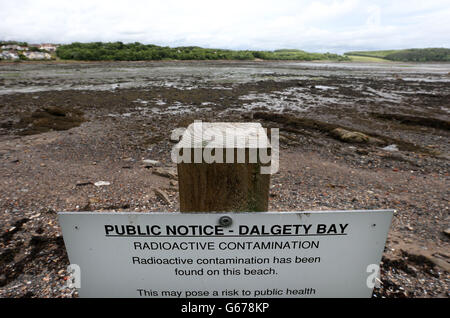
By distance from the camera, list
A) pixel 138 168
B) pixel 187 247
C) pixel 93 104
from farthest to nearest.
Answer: pixel 93 104 → pixel 138 168 → pixel 187 247

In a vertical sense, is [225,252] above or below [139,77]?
below

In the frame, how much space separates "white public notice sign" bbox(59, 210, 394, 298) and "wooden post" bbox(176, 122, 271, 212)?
0.08 metres

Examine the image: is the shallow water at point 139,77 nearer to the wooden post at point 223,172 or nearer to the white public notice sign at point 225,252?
the white public notice sign at point 225,252

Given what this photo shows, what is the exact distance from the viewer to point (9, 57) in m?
58.0

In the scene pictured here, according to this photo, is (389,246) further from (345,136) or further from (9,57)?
(9,57)

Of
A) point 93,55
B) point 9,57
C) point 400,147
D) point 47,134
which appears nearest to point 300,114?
point 400,147

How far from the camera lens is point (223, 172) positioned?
1361 millimetres

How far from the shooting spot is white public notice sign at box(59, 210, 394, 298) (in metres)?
1.42

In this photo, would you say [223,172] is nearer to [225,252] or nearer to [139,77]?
[225,252]

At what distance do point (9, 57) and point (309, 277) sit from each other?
262 ft

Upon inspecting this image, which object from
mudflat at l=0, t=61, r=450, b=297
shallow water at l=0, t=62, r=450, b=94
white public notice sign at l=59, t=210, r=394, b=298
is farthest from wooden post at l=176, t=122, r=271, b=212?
shallow water at l=0, t=62, r=450, b=94

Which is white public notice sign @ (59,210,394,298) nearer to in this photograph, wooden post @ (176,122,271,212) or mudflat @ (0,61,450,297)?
wooden post @ (176,122,271,212)

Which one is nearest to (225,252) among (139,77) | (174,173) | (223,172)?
(223,172)

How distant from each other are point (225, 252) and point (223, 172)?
0.51 meters
